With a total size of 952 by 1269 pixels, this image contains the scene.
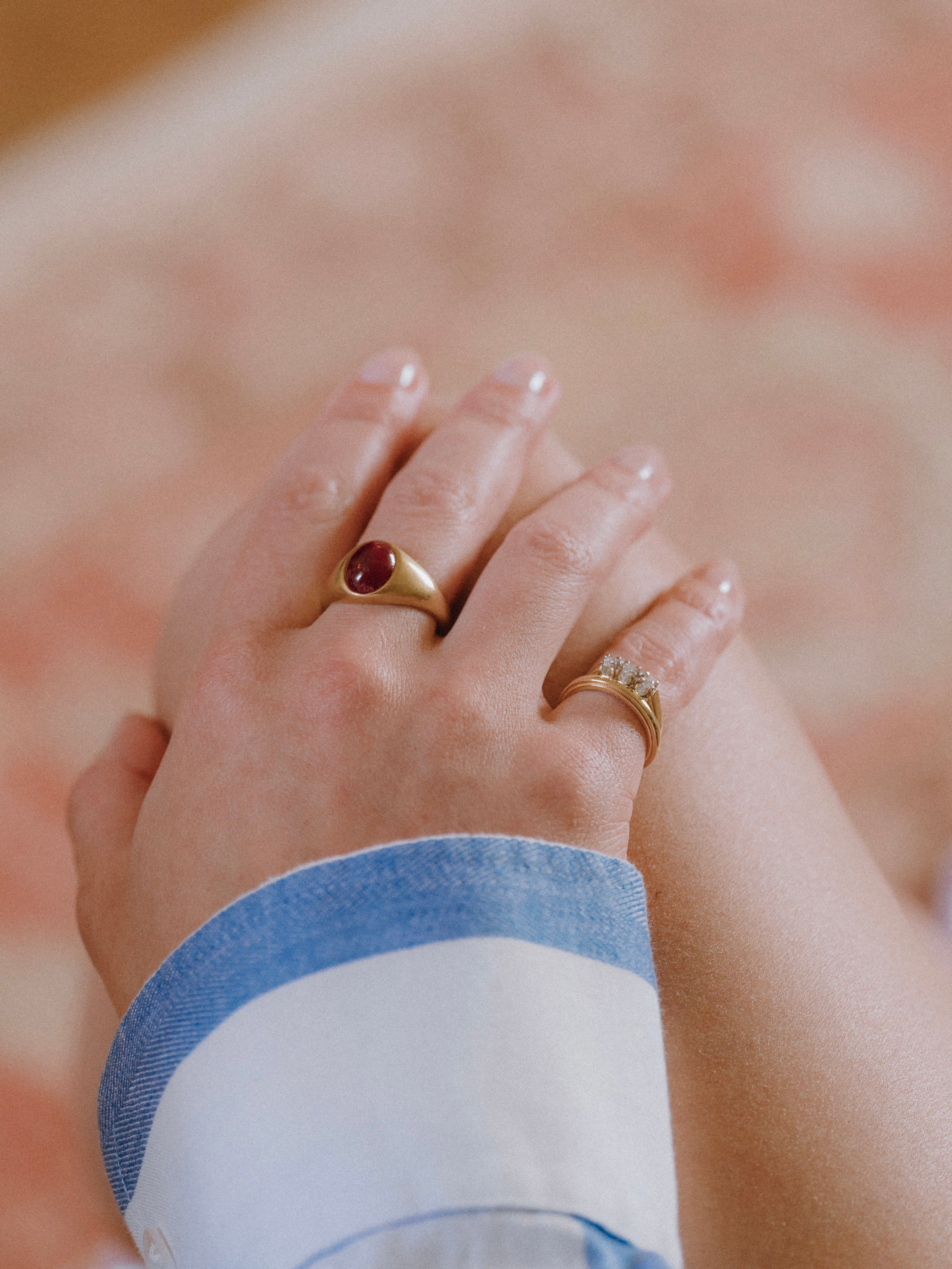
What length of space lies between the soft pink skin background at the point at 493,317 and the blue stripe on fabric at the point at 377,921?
473mm

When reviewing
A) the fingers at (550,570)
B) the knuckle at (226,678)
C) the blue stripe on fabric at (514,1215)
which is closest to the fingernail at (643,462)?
the fingers at (550,570)

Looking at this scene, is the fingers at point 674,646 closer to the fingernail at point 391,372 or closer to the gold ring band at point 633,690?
the gold ring band at point 633,690

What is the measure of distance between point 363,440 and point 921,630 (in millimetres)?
636

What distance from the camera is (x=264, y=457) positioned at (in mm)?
1156

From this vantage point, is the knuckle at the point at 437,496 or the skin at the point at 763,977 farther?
the knuckle at the point at 437,496

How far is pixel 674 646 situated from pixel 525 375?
208 mm

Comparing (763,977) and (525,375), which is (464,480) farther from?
(763,977)

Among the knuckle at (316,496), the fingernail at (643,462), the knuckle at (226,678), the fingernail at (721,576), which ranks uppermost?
the fingernail at (643,462)

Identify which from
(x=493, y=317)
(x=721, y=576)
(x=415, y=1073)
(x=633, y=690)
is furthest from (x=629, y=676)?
(x=493, y=317)

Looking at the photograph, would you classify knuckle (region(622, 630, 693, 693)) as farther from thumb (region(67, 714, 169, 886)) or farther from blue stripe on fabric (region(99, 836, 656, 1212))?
thumb (region(67, 714, 169, 886))

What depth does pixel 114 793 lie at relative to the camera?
648mm

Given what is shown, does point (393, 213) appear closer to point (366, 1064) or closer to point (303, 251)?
point (303, 251)

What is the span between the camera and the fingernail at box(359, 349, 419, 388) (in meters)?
0.69

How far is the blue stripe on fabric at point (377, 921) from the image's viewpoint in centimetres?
44
